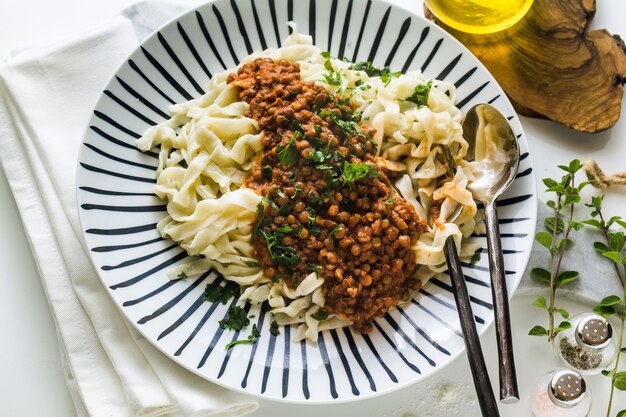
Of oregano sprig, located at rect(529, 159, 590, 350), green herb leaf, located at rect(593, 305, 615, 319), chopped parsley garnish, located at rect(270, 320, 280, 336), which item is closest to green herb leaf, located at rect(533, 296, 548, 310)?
oregano sprig, located at rect(529, 159, 590, 350)

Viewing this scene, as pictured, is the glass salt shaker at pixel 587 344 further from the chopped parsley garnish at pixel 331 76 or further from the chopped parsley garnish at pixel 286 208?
the chopped parsley garnish at pixel 331 76

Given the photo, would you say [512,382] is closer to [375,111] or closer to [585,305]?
[585,305]

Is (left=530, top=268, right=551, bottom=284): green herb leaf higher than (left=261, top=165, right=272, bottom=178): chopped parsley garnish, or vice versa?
(left=261, top=165, right=272, bottom=178): chopped parsley garnish

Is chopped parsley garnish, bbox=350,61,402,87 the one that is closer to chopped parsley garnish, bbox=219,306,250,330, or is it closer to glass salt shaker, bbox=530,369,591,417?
chopped parsley garnish, bbox=219,306,250,330

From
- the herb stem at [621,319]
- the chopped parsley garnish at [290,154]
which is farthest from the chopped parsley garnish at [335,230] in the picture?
the herb stem at [621,319]

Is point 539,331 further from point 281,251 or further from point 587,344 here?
point 281,251

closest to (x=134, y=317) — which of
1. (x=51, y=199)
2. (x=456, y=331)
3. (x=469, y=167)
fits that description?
(x=51, y=199)

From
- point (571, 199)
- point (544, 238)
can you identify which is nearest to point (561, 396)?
point (544, 238)
